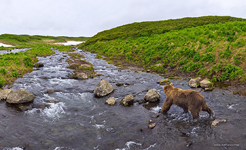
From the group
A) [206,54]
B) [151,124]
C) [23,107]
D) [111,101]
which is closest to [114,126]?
[151,124]

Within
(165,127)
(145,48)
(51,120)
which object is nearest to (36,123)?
(51,120)

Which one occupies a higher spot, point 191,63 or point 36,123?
point 191,63

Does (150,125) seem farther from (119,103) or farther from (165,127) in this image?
(119,103)

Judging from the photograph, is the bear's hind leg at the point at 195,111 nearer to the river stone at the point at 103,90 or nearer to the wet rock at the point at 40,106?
the river stone at the point at 103,90

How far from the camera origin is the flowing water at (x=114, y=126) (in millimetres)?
8789

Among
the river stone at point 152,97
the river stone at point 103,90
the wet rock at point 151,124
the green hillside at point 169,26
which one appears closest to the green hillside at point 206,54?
the river stone at point 152,97

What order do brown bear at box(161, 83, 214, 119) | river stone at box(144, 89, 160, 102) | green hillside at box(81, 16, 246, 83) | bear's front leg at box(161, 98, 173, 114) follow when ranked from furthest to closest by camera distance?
green hillside at box(81, 16, 246, 83)
river stone at box(144, 89, 160, 102)
bear's front leg at box(161, 98, 173, 114)
brown bear at box(161, 83, 214, 119)

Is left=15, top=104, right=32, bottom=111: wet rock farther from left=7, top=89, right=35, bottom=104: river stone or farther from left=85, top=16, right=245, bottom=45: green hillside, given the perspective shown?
left=85, top=16, right=245, bottom=45: green hillside

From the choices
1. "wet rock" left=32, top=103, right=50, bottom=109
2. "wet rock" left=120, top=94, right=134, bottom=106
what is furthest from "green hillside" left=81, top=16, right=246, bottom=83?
"wet rock" left=32, top=103, right=50, bottom=109

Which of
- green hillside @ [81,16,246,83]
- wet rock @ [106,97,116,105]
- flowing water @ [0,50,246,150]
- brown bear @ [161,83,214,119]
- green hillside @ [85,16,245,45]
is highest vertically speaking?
green hillside @ [85,16,245,45]

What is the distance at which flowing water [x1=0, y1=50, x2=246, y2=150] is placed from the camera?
879 centimetres

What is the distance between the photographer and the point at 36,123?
11.0m

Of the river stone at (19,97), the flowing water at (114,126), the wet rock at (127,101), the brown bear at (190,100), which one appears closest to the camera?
the flowing water at (114,126)

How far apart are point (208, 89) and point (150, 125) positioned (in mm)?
9638
